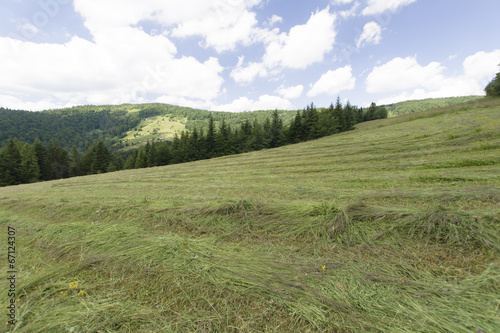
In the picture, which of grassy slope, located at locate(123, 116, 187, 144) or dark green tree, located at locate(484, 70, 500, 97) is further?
grassy slope, located at locate(123, 116, 187, 144)

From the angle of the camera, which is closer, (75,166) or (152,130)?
(75,166)

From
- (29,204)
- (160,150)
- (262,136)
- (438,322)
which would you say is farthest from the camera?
(160,150)

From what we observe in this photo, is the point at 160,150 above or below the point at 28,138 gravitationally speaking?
below

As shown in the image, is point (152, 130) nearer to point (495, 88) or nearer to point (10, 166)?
point (10, 166)

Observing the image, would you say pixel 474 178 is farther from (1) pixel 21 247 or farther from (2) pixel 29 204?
(2) pixel 29 204

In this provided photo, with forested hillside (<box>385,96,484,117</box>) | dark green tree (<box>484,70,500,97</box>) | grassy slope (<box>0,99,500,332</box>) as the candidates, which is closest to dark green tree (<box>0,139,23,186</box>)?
grassy slope (<box>0,99,500,332</box>)

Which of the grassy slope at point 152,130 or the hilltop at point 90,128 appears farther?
the grassy slope at point 152,130

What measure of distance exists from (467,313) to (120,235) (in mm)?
5635

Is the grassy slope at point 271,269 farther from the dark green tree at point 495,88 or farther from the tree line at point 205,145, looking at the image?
the dark green tree at point 495,88

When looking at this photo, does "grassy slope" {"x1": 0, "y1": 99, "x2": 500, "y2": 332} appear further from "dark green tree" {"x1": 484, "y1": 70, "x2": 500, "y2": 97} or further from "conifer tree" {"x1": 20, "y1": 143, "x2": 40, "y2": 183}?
"dark green tree" {"x1": 484, "y1": 70, "x2": 500, "y2": 97}

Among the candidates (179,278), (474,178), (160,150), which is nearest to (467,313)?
(179,278)

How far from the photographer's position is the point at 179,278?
9.27 feet

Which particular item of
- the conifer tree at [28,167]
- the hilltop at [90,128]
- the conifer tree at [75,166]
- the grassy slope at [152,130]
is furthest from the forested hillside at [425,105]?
the grassy slope at [152,130]

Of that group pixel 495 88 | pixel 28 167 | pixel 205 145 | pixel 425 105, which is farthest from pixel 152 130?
pixel 425 105
